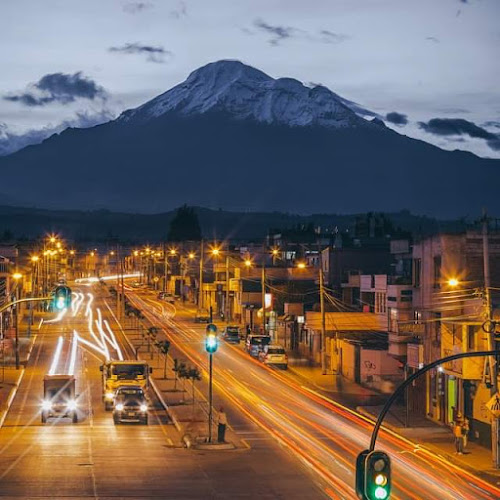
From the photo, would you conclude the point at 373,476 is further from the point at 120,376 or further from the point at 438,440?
the point at 120,376

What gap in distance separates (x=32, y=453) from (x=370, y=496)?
94.3 ft

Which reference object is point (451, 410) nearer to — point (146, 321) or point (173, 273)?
point (146, 321)

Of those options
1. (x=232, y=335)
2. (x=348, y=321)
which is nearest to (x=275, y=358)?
(x=348, y=321)

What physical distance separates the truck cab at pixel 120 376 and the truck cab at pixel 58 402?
12.4 feet

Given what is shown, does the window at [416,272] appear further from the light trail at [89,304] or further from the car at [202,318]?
the light trail at [89,304]

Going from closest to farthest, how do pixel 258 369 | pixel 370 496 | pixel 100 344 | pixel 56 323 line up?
pixel 370 496 < pixel 258 369 < pixel 100 344 < pixel 56 323

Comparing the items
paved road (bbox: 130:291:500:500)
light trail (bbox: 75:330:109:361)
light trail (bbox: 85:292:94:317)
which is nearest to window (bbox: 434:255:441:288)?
paved road (bbox: 130:291:500:500)

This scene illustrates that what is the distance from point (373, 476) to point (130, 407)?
37.1 metres

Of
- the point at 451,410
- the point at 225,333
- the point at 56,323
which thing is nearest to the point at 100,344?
the point at 225,333

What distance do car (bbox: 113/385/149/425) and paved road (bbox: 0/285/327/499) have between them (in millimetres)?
496

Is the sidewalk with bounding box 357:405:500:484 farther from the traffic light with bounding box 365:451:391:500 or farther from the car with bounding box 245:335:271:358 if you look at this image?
the car with bounding box 245:335:271:358

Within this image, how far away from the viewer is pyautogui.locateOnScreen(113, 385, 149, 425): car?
56.0 meters

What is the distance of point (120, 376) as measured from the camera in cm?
6450

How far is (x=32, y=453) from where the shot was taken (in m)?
46.5
